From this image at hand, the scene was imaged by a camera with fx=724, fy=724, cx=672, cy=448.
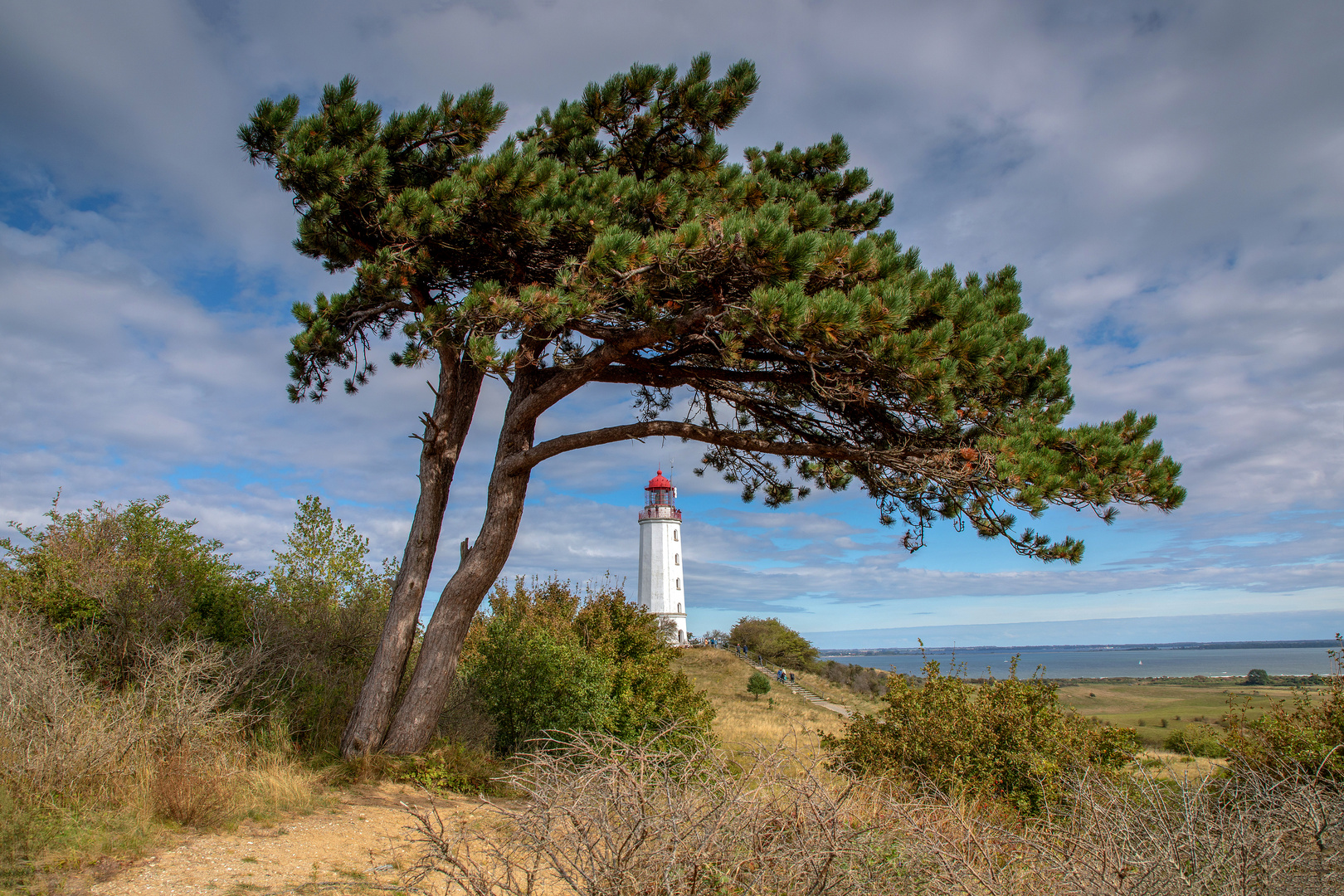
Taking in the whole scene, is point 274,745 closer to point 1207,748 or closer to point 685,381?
point 685,381

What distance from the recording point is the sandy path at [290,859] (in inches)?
189

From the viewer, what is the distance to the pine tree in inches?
260

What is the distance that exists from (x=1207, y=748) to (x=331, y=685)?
19388 mm

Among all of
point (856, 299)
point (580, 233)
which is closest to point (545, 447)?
point (580, 233)

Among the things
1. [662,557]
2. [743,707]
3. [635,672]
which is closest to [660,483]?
[662,557]

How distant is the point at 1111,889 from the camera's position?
10.3 feet

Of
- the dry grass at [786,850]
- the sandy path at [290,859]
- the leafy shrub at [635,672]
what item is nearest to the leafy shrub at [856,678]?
the leafy shrub at [635,672]

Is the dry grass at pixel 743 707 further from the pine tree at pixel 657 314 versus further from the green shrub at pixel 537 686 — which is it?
the pine tree at pixel 657 314

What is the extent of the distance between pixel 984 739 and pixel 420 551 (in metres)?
7.02

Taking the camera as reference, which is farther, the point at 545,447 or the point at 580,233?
the point at 545,447

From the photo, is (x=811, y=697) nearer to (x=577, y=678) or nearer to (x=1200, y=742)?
Answer: (x=1200, y=742)

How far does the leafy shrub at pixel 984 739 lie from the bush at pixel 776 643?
1633 inches

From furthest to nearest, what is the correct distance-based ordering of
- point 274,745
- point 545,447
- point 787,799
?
point 545,447, point 274,745, point 787,799

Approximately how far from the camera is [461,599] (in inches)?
339
